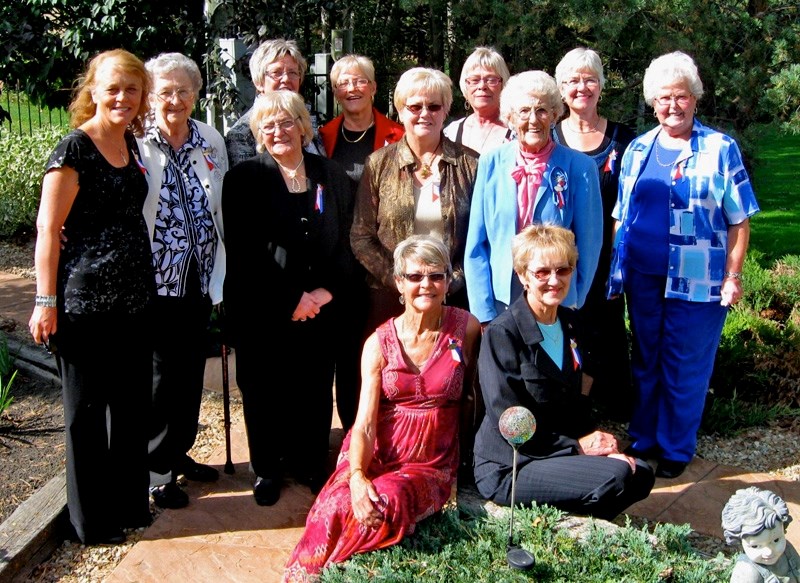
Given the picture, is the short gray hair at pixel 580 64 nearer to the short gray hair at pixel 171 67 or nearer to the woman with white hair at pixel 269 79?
the woman with white hair at pixel 269 79

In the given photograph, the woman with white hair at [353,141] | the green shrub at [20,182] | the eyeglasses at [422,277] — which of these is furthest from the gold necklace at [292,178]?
the green shrub at [20,182]

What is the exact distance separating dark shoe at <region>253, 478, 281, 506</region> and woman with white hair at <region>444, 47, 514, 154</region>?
1.85m

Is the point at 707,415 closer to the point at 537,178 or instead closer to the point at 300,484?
the point at 537,178

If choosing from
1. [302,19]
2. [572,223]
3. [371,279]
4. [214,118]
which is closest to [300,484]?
[371,279]

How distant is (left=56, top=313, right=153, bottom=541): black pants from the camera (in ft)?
11.5

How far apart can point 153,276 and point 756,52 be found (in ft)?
14.9

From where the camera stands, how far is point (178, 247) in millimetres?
3803

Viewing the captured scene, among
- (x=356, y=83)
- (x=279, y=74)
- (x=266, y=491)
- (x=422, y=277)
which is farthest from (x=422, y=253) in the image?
(x=279, y=74)

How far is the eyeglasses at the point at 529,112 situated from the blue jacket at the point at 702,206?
615mm

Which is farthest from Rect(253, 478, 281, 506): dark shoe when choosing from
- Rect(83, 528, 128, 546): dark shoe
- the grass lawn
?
the grass lawn

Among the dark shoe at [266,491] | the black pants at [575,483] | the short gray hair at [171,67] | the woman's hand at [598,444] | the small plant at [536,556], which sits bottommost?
the dark shoe at [266,491]

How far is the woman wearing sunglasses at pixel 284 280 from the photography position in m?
3.86

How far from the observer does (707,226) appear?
4.03 metres

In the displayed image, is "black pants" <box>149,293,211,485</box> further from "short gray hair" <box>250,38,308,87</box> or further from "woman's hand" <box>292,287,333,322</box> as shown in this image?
"short gray hair" <box>250,38,308,87</box>
